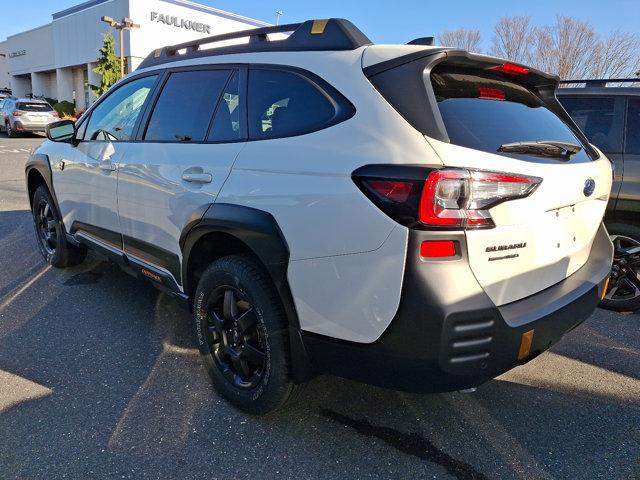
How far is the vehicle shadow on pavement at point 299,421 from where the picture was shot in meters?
2.24

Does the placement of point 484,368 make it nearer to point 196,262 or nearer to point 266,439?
point 266,439

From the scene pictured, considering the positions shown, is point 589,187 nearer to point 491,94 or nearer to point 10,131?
point 491,94

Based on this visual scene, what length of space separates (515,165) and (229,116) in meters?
1.51

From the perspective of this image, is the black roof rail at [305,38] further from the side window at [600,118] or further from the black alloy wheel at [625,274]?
the black alloy wheel at [625,274]

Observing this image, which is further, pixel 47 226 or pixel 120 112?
pixel 47 226

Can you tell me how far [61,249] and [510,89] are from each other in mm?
4022

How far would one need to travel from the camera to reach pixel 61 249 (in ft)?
14.9

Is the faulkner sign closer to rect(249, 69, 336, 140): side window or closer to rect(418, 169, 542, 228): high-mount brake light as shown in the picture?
rect(249, 69, 336, 140): side window

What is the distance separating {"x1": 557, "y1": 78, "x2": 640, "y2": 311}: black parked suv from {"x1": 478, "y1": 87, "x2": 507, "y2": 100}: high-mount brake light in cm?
194

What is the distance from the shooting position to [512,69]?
249 cm

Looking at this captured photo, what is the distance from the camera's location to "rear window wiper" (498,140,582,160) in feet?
6.86

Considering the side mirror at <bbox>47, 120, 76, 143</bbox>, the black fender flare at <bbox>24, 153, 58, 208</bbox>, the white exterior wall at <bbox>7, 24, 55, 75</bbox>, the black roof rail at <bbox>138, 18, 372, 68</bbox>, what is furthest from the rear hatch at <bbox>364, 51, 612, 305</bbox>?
the white exterior wall at <bbox>7, 24, 55, 75</bbox>

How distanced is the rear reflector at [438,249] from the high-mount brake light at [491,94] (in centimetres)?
90

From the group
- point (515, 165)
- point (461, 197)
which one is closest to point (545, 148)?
point (515, 165)
